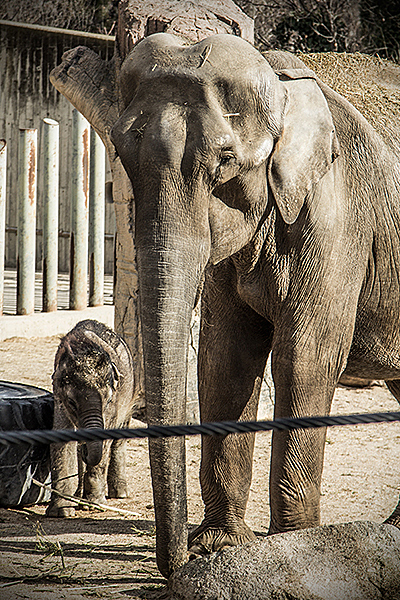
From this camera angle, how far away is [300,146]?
118 inches

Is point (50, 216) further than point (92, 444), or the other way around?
point (50, 216)

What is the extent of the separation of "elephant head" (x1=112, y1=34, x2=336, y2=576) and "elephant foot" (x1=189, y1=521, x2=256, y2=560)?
987 mm

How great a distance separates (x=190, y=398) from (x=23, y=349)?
9.78 feet

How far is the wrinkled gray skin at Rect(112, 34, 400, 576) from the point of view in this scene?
2666 mm

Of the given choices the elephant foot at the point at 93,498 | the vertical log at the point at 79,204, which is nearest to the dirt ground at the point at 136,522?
the elephant foot at the point at 93,498

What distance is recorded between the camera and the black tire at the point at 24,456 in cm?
429

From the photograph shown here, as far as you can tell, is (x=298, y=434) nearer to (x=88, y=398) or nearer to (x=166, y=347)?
(x=166, y=347)

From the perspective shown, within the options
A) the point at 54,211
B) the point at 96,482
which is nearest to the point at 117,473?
the point at 96,482

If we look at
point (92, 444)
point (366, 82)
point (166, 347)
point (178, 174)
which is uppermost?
point (366, 82)

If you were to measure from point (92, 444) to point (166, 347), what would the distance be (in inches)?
57.6

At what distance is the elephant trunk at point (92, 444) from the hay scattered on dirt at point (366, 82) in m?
1.98

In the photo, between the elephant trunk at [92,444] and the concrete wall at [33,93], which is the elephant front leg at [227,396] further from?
the concrete wall at [33,93]

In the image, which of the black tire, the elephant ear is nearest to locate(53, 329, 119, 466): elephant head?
the black tire

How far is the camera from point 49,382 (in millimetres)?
7332
